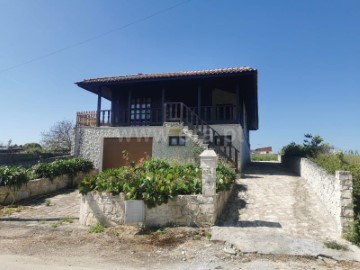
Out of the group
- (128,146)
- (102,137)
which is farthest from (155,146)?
(102,137)

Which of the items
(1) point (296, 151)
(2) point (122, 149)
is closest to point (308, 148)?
(1) point (296, 151)

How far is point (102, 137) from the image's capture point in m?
15.4

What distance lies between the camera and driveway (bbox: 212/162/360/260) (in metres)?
5.56

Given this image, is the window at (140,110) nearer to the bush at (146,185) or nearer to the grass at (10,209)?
the grass at (10,209)

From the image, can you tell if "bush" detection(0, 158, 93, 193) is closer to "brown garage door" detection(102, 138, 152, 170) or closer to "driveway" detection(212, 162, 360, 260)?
"brown garage door" detection(102, 138, 152, 170)

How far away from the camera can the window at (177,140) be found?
14.0 m

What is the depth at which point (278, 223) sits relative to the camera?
23.1ft

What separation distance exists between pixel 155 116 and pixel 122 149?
3.12 meters

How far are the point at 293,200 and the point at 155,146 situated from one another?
757cm

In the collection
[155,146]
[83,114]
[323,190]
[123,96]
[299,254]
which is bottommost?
[299,254]

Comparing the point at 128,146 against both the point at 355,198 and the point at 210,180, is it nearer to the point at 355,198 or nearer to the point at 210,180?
the point at 210,180

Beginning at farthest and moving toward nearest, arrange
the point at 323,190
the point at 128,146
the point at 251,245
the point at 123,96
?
the point at 123,96
the point at 128,146
the point at 323,190
the point at 251,245

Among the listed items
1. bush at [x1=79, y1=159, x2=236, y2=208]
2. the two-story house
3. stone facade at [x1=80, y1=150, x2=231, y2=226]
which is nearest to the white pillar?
stone facade at [x1=80, y1=150, x2=231, y2=226]

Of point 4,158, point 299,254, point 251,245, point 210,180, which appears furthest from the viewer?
point 4,158
